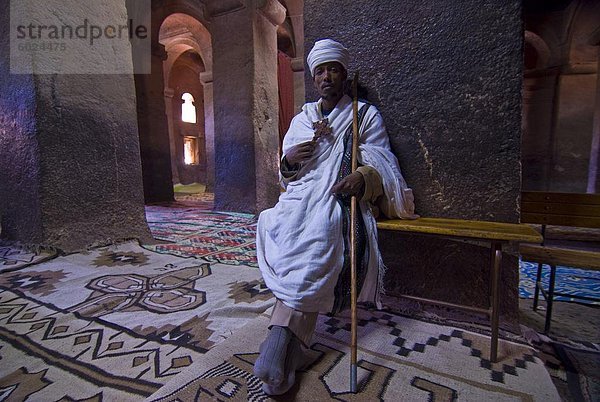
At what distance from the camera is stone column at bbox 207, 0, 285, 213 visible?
5.44 m

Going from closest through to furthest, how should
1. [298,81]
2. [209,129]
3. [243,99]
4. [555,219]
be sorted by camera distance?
[555,219] < [243,99] < [209,129] < [298,81]

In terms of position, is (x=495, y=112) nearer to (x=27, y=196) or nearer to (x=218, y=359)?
(x=218, y=359)

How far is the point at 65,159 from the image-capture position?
296 centimetres

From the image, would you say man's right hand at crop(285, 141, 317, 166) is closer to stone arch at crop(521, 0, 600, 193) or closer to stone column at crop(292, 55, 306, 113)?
stone column at crop(292, 55, 306, 113)

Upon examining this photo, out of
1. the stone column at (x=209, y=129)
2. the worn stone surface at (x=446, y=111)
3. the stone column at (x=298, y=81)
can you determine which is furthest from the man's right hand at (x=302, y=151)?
the stone column at (x=298, y=81)

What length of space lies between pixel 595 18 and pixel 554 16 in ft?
3.17

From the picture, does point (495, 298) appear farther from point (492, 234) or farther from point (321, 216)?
point (321, 216)

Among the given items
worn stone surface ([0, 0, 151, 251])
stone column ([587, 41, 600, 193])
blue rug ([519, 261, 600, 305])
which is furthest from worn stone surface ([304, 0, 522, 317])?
stone column ([587, 41, 600, 193])

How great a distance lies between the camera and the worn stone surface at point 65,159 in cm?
282

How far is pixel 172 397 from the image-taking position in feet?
3.74

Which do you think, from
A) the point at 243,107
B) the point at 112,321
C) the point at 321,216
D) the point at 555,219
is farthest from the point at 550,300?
the point at 243,107

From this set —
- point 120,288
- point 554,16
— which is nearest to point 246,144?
point 120,288

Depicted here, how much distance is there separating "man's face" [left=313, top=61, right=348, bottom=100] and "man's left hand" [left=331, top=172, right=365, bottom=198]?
57 centimetres

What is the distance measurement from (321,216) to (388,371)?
2.52 feet
